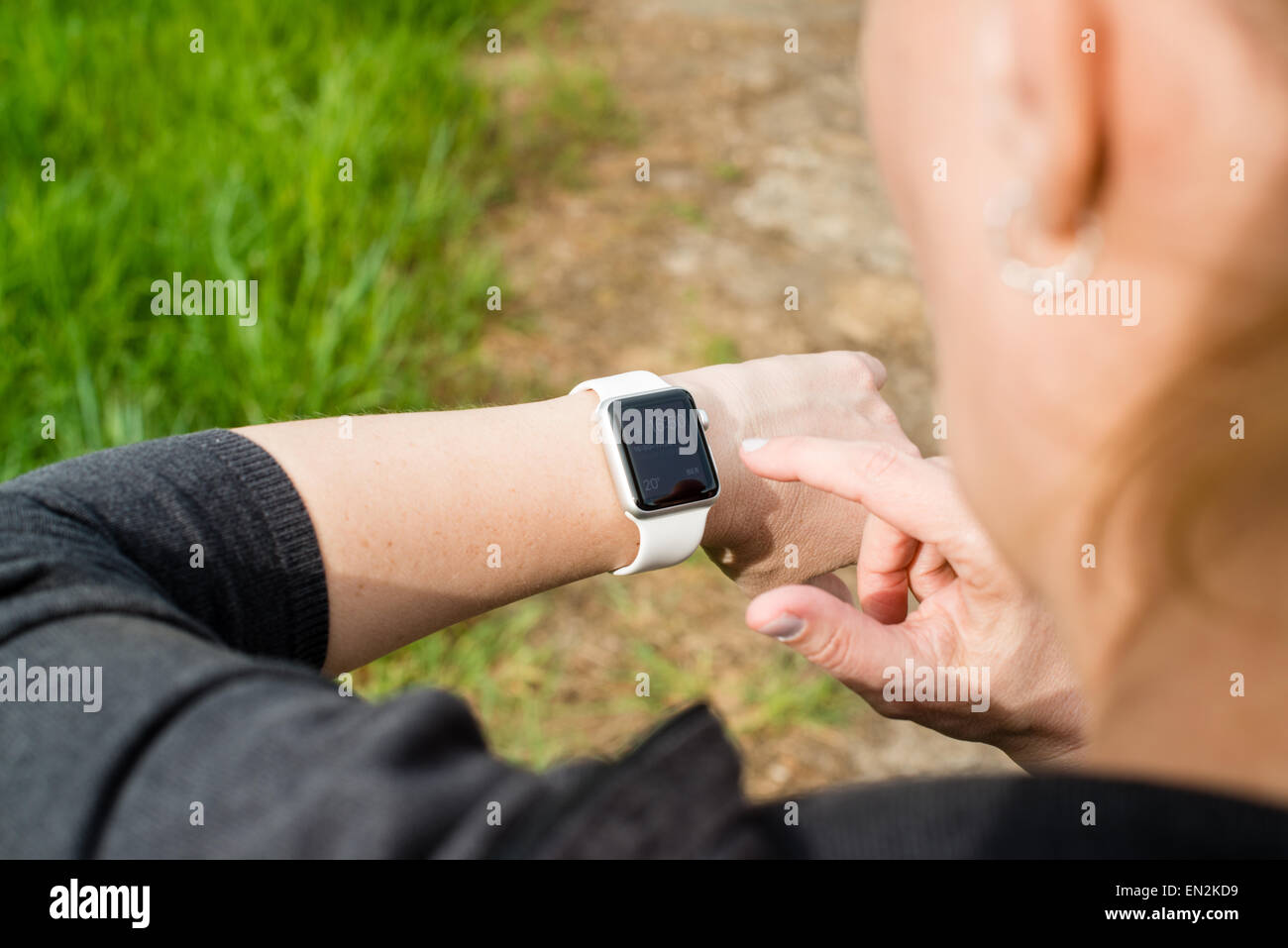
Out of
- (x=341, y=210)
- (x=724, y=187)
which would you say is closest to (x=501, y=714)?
(x=341, y=210)

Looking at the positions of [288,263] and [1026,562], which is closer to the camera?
[1026,562]

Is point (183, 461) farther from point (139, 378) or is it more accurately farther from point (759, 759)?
point (759, 759)

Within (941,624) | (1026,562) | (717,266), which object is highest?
(717,266)

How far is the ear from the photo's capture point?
0.50 metres

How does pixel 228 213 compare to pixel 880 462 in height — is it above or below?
above

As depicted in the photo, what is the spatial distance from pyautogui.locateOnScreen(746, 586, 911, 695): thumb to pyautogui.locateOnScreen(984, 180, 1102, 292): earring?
535mm

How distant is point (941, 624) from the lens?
1.24m

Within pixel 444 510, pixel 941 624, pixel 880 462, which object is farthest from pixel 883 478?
pixel 444 510

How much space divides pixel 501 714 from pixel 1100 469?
179cm

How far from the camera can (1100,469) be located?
56cm

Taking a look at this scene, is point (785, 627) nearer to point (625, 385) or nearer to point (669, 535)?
point (669, 535)

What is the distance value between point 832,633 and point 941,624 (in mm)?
192

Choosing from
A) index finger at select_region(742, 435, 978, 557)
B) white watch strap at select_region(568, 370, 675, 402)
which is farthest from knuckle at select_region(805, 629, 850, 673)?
white watch strap at select_region(568, 370, 675, 402)

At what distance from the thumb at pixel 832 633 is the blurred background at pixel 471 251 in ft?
3.67
